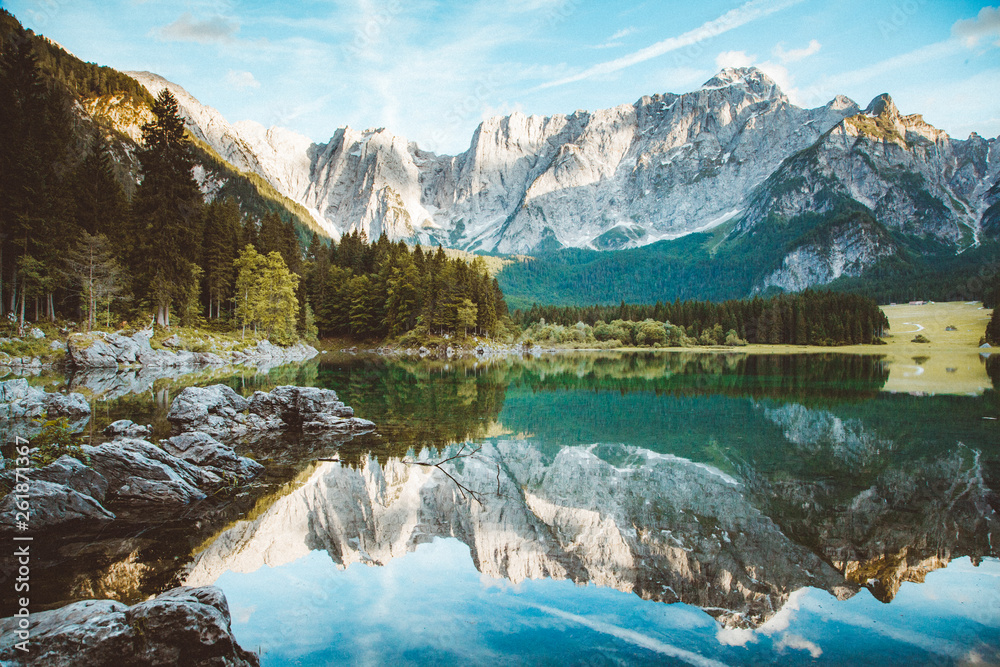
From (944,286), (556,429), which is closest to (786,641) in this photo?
(556,429)

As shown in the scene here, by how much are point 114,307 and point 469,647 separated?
5797 centimetres

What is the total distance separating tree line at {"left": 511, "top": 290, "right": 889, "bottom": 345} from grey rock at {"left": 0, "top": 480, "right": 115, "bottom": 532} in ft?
406

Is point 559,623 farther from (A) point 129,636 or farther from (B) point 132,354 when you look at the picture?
(B) point 132,354

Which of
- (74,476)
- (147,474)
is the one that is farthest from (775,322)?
(74,476)

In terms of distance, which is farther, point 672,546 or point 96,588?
point 672,546

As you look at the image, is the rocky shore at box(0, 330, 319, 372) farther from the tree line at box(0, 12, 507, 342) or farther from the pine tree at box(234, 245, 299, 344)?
the pine tree at box(234, 245, 299, 344)

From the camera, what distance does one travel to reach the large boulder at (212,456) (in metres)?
14.4

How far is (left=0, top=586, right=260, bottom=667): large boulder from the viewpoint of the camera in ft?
18.4

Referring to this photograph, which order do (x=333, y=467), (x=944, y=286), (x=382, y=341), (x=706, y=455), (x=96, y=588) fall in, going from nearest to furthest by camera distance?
1. (x=96, y=588)
2. (x=333, y=467)
3. (x=706, y=455)
4. (x=382, y=341)
5. (x=944, y=286)

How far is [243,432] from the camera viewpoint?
20531 mm

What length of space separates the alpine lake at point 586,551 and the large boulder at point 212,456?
63 cm

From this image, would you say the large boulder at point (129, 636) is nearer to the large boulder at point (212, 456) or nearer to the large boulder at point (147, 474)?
the large boulder at point (147, 474)

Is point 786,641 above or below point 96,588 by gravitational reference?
below

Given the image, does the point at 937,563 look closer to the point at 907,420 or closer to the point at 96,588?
the point at 96,588
